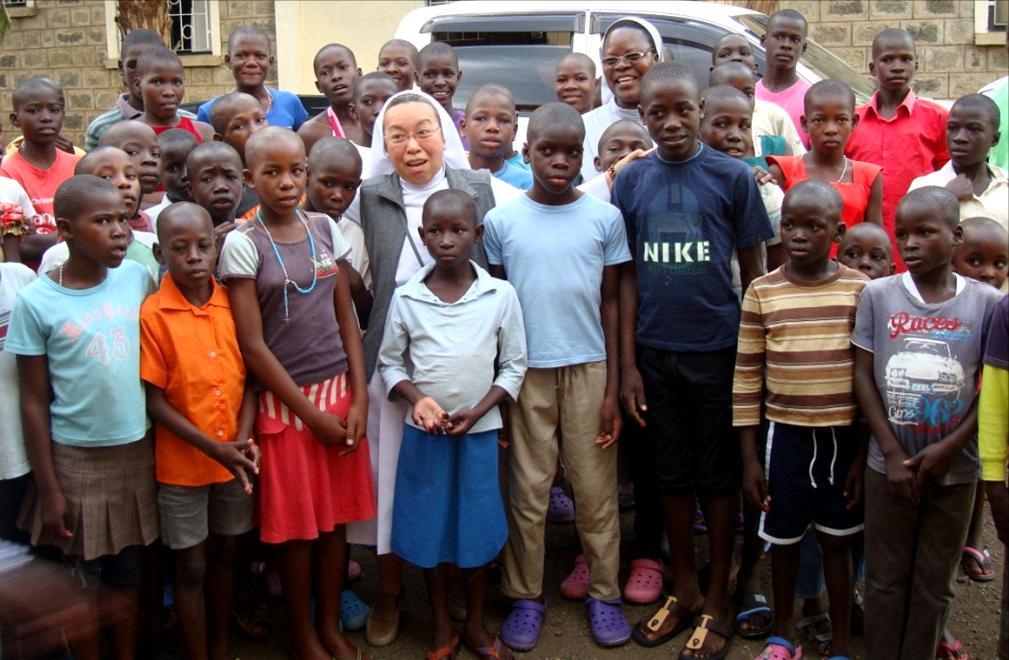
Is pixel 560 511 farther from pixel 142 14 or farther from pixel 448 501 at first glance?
pixel 142 14

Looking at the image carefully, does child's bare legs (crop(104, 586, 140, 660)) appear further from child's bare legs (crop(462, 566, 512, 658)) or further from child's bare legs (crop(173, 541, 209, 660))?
child's bare legs (crop(462, 566, 512, 658))

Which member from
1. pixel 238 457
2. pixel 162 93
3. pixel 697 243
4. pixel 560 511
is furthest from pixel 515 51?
pixel 238 457

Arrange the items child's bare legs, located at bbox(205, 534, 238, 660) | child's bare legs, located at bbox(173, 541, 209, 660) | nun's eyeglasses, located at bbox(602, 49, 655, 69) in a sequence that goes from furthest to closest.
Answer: nun's eyeglasses, located at bbox(602, 49, 655, 69), child's bare legs, located at bbox(205, 534, 238, 660), child's bare legs, located at bbox(173, 541, 209, 660)

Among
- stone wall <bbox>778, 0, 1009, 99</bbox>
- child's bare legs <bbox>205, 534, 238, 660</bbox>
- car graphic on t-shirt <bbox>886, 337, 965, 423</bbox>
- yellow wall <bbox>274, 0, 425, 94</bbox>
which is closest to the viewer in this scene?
car graphic on t-shirt <bbox>886, 337, 965, 423</bbox>

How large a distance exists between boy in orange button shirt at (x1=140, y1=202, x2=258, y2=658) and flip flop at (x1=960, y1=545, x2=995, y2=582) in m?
2.83

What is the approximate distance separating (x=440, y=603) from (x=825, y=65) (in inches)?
175

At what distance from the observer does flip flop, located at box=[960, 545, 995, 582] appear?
4.08 metres

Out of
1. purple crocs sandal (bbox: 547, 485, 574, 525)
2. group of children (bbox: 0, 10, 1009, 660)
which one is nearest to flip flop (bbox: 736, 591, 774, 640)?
group of children (bbox: 0, 10, 1009, 660)

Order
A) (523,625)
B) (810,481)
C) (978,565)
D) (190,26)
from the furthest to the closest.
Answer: (190,26), (978,565), (523,625), (810,481)

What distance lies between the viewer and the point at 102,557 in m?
3.25

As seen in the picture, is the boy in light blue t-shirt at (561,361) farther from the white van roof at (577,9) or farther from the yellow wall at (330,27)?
the yellow wall at (330,27)

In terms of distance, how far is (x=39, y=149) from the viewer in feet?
14.6

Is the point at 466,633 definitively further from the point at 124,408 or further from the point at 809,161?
the point at 809,161

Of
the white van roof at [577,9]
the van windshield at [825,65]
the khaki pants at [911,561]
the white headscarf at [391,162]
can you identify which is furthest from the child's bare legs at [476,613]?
A: the white van roof at [577,9]
